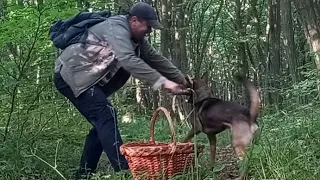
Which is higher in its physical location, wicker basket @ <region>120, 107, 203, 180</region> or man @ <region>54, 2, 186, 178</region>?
man @ <region>54, 2, 186, 178</region>

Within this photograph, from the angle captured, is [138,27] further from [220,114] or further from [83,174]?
[83,174]

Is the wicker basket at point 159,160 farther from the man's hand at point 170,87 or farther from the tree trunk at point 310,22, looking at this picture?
the tree trunk at point 310,22

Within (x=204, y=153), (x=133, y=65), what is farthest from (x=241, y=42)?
(x=133, y=65)

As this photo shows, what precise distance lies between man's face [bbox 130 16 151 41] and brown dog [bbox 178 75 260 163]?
740mm

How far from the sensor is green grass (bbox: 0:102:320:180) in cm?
492

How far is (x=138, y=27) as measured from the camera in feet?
18.6

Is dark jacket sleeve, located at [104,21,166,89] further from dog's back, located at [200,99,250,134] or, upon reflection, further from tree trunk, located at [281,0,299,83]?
tree trunk, located at [281,0,299,83]

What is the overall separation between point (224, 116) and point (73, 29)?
5.92ft

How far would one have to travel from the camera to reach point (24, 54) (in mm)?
7277

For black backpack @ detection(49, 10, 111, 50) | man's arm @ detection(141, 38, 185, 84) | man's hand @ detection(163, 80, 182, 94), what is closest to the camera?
man's hand @ detection(163, 80, 182, 94)

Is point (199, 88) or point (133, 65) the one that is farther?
point (199, 88)

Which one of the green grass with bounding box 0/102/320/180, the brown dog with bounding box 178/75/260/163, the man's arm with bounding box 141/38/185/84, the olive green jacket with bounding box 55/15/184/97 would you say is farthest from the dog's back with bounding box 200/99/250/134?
the olive green jacket with bounding box 55/15/184/97

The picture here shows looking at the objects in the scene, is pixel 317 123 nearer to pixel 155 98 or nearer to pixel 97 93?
pixel 97 93

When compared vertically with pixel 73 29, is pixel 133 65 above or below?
below
